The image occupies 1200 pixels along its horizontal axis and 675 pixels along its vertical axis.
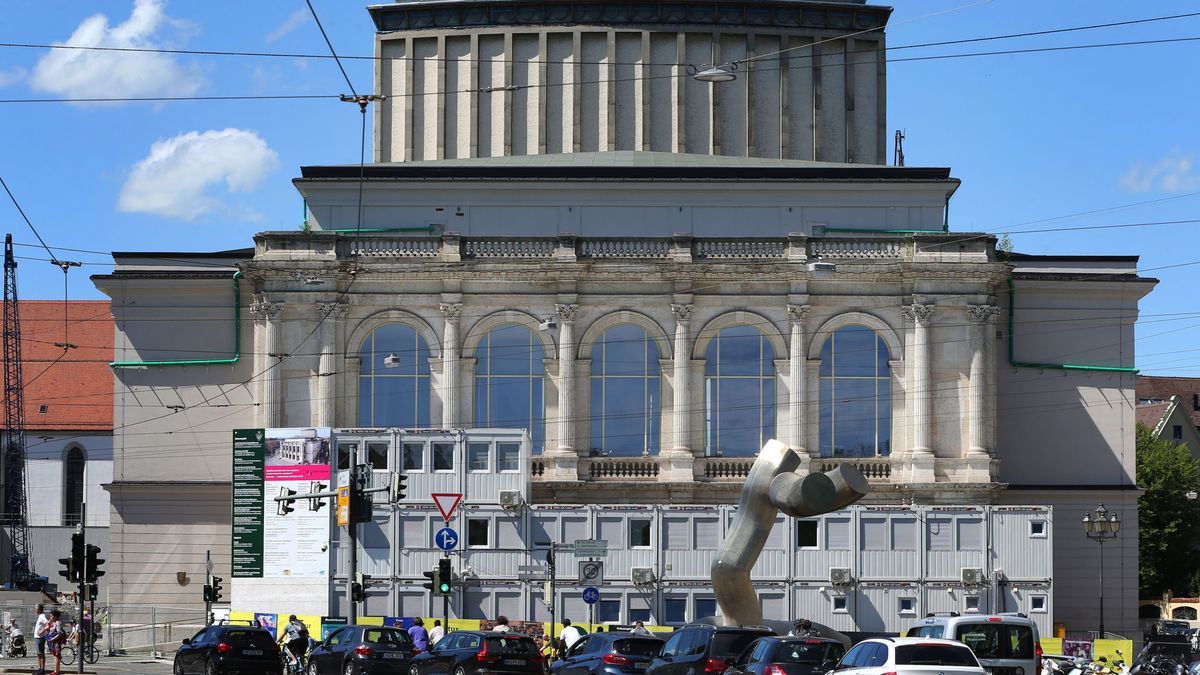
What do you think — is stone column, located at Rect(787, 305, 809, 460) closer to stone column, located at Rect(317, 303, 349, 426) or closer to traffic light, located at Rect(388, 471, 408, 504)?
→ stone column, located at Rect(317, 303, 349, 426)

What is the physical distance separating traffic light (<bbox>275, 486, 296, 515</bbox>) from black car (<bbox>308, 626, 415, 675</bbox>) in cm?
1847

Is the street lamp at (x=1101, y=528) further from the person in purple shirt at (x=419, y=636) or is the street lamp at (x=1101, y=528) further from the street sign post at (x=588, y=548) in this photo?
the person in purple shirt at (x=419, y=636)

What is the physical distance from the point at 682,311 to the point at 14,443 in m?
61.4

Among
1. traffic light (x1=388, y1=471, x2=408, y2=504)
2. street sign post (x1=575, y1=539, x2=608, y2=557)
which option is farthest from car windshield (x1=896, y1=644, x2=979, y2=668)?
street sign post (x1=575, y1=539, x2=608, y2=557)

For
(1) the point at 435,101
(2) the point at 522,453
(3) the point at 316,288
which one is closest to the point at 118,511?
(3) the point at 316,288

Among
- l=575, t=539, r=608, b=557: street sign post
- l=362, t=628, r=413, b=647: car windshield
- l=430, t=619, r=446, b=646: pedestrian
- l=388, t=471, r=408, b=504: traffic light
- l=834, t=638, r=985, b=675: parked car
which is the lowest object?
l=430, t=619, r=446, b=646: pedestrian

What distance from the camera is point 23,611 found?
8050 cm

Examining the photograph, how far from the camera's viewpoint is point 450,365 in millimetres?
77125

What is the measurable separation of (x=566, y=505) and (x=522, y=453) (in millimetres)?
2151

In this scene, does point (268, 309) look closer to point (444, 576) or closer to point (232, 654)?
point (444, 576)

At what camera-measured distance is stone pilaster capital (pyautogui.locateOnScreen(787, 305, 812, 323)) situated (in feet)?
253

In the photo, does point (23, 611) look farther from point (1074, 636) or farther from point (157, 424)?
point (1074, 636)

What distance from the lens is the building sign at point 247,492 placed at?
2808 inches

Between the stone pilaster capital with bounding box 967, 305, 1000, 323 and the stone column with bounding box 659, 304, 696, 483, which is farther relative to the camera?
the stone pilaster capital with bounding box 967, 305, 1000, 323
